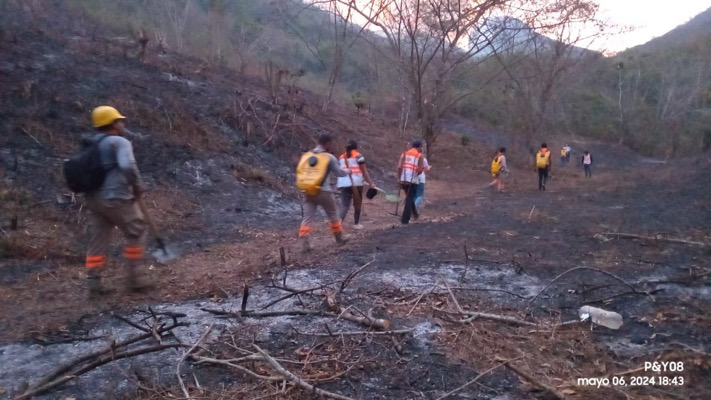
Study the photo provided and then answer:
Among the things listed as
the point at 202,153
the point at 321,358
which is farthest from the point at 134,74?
the point at 321,358

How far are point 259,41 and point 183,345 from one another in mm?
32241

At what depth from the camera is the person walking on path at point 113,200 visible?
213 inches

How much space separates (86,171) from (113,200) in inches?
13.8

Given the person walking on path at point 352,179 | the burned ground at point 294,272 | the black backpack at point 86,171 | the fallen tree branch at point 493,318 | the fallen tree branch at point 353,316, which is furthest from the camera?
the person walking on path at point 352,179

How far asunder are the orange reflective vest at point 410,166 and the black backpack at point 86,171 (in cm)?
572

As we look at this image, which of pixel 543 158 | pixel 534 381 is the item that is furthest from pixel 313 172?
pixel 543 158

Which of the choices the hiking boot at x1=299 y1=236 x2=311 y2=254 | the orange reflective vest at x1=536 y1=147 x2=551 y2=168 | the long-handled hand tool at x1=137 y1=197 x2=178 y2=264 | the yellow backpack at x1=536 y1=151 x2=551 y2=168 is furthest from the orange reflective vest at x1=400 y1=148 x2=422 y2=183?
the yellow backpack at x1=536 y1=151 x2=551 y2=168

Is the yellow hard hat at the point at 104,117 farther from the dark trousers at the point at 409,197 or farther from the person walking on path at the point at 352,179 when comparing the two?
the dark trousers at the point at 409,197

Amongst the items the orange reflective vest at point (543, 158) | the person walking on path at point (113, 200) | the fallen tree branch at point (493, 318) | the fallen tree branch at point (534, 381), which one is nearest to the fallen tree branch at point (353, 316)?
the fallen tree branch at point (493, 318)

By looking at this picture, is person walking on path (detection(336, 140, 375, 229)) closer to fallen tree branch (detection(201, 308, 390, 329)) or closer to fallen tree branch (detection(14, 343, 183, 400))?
fallen tree branch (detection(201, 308, 390, 329))

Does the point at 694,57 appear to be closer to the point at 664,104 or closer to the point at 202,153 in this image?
the point at 664,104

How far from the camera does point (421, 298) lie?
5.42 metres

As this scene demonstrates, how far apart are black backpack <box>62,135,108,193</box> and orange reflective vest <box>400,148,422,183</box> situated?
572 cm

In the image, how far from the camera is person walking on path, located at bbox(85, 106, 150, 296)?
17.7 ft
